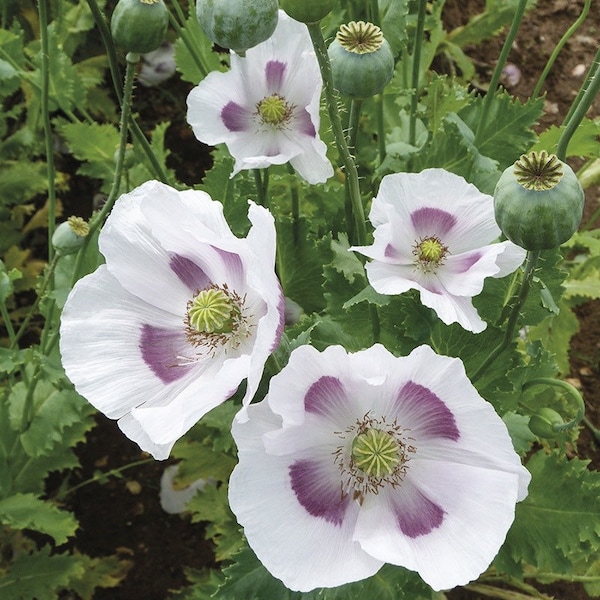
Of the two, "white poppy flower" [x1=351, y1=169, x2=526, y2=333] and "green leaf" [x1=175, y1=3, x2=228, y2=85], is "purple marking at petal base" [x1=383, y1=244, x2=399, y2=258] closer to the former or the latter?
"white poppy flower" [x1=351, y1=169, x2=526, y2=333]

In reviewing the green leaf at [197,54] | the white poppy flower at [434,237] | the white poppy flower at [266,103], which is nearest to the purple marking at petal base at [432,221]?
the white poppy flower at [434,237]

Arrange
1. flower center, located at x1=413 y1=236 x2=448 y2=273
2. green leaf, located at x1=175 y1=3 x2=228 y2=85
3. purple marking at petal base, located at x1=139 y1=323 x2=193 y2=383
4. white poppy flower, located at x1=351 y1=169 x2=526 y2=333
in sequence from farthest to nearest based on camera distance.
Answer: green leaf, located at x1=175 y1=3 x2=228 y2=85 < flower center, located at x1=413 y1=236 x2=448 y2=273 < white poppy flower, located at x1=351 y1=169 x2=526 y2=333 < purple marking at petal base, located at x1=139 y1=323 x2=193 y2=383

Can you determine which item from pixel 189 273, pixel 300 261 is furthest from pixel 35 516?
pixel 189 273

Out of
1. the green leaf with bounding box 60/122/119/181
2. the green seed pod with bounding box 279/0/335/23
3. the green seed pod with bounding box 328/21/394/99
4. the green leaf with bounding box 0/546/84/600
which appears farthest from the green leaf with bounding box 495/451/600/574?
the green leaf with bounding box 60/122/119/181

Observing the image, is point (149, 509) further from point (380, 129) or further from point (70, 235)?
point (380, 129)

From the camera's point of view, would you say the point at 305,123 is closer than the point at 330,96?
No

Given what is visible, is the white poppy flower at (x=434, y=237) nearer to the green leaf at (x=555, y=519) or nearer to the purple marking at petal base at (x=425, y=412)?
the purple marking at petal base at (x=425, y=412)

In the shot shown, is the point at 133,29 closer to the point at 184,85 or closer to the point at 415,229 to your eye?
the point at 415,229
